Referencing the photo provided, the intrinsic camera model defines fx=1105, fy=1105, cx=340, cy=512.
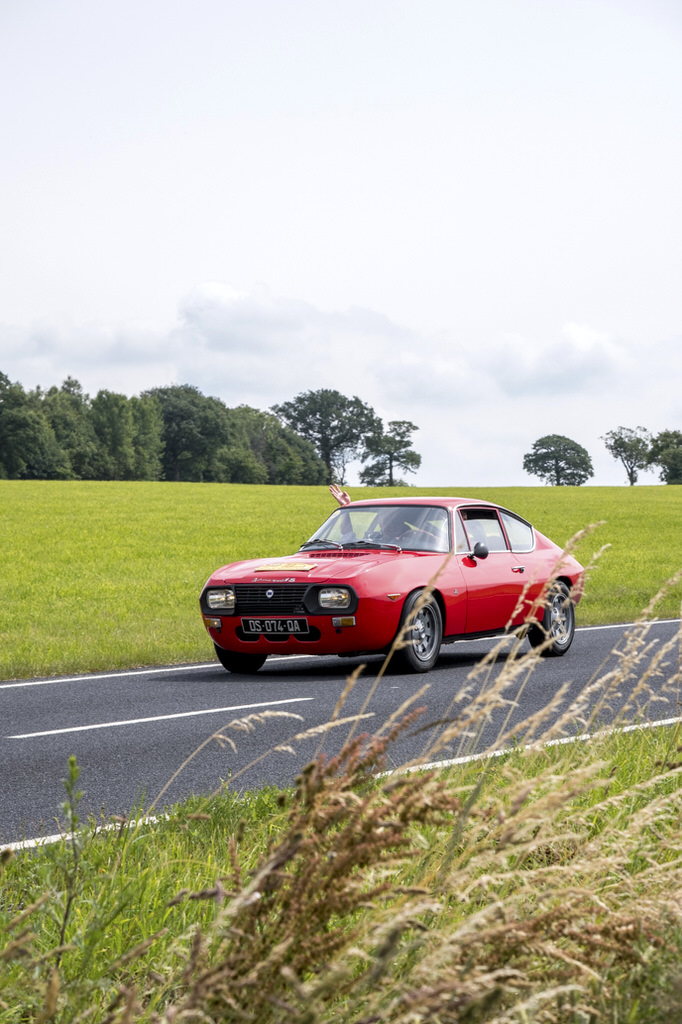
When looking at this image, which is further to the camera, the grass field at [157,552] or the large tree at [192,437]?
the large tree at [192,437]

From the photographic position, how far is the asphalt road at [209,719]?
5926mm

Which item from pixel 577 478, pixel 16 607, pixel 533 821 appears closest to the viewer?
pixel 533 821

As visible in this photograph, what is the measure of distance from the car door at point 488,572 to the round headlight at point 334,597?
1.57 meters

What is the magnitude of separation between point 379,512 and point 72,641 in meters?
5.14

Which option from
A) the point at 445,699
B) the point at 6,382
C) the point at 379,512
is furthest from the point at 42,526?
the point at 6,382

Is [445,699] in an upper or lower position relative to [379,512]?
lower

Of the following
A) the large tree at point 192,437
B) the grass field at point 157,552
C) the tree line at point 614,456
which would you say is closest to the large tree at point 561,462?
the tree line at point 614,456

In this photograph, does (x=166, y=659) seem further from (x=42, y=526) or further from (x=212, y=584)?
(x=42, y=526)

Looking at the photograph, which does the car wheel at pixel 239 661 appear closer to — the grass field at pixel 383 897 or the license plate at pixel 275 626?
the license plate at pixel 275 626

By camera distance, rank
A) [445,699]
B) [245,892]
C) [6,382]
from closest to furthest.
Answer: [245,892] → [445,699] → [6,382]

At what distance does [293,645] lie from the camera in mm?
10859

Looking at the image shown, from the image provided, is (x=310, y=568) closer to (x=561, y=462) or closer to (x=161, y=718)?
(x=161, y=718)

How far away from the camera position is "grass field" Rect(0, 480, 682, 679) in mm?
14914

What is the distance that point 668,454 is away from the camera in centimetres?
11812
